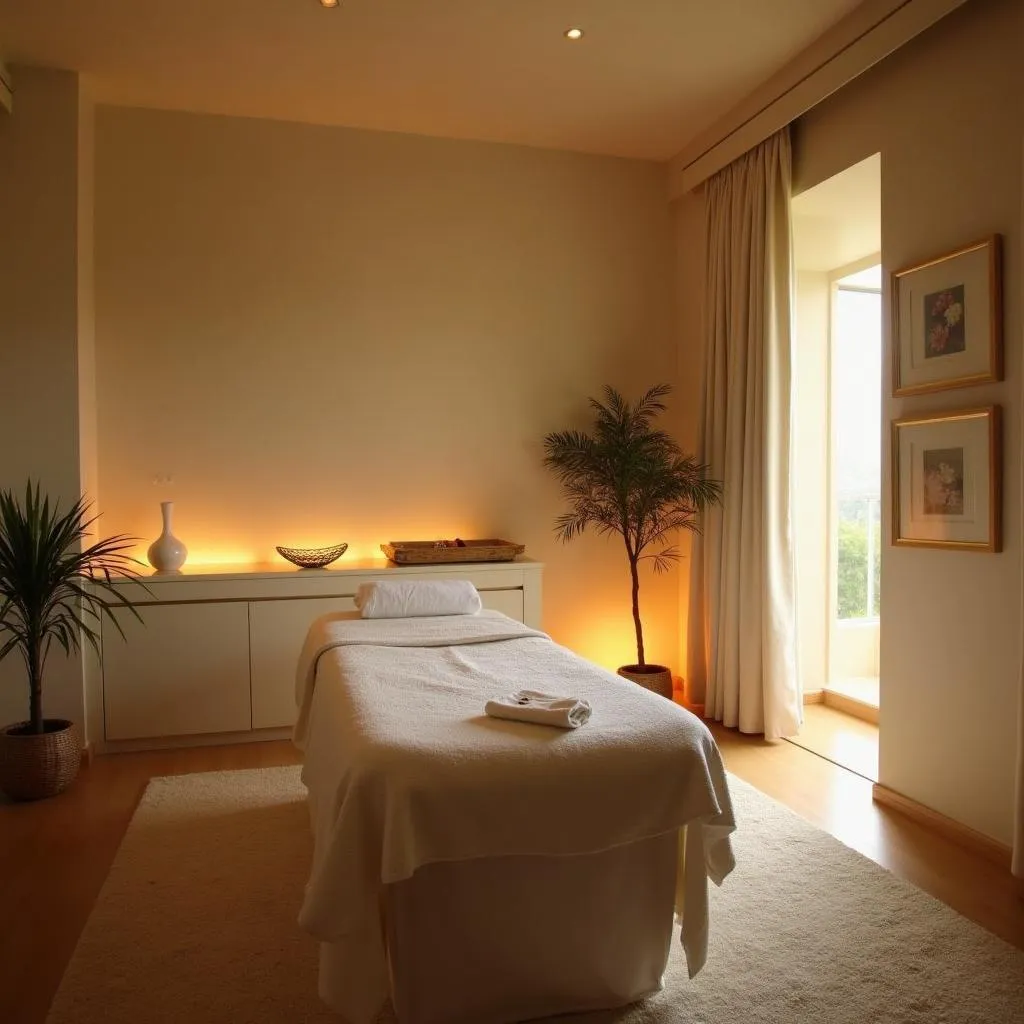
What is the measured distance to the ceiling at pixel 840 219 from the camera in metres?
3.38

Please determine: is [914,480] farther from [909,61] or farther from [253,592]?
[253,592]

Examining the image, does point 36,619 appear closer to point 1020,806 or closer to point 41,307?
point 41,307

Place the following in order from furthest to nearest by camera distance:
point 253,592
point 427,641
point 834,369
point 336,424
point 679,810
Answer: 1. point 834,369
2. point 336,424
3. point 253,592
4. point 427,641
5. point 679,810

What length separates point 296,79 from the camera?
3.60 m

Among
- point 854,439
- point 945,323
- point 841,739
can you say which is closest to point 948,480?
point 945,323

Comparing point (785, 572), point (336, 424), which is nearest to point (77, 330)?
point (336, 424)

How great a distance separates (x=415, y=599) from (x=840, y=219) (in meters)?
2.59

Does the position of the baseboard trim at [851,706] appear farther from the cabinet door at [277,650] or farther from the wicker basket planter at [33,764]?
the wicker basket planter at [33,764]

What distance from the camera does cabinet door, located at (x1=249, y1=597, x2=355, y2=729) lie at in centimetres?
371

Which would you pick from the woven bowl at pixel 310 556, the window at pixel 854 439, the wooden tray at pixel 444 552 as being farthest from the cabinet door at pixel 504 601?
the window at pixel 854 439

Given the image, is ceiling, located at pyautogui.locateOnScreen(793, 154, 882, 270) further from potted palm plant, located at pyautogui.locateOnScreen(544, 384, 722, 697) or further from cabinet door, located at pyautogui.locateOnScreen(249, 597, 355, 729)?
cabinet door, located at pyautogui.locateOnScreen(249, 597, 355, 729)

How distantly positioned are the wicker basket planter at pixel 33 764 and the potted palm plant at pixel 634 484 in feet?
7.91

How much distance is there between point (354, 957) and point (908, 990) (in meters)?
1.25

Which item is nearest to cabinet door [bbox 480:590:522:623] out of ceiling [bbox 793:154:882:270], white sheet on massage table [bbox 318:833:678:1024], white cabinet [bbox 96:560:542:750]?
white cabinet [bbox 96:560:542:750]
